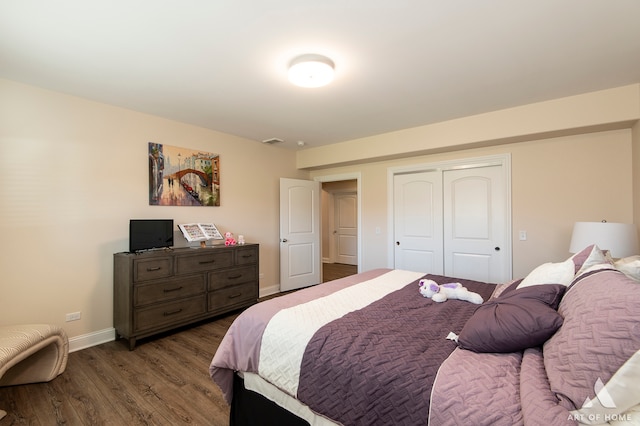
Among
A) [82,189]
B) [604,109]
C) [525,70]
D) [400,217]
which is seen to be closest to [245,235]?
[82,189]

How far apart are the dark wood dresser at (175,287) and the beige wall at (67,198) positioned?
280 millimetres

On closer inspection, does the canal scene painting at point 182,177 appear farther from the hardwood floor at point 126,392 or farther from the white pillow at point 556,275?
the white pillow at point 556,275

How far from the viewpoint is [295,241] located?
4.95 meters

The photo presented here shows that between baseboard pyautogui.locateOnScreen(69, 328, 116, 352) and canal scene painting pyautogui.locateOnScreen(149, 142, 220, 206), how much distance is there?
1.43 m

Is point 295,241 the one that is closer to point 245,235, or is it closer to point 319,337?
point 245,235

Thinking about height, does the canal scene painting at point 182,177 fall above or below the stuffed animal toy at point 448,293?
above

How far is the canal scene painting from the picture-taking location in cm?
340

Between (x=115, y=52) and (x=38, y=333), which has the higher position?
(x=115, y=52)

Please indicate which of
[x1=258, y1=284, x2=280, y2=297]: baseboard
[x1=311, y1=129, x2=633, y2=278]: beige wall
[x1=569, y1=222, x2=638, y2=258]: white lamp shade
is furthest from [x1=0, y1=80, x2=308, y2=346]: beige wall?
[x1=569, y1=222, x2=638, y2=258]: white lamp shade

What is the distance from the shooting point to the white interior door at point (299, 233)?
481 cm

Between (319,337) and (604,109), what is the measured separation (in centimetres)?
332

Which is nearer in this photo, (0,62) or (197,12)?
(197,12)

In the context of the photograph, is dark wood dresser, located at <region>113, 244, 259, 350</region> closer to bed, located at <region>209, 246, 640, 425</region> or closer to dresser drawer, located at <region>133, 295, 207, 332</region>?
dresser drawer, located at <region>133, 295, 207, 332</region>

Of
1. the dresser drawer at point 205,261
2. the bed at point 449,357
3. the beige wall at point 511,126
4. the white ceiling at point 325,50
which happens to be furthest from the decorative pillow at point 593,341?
the dresser drawer at point 205,261
